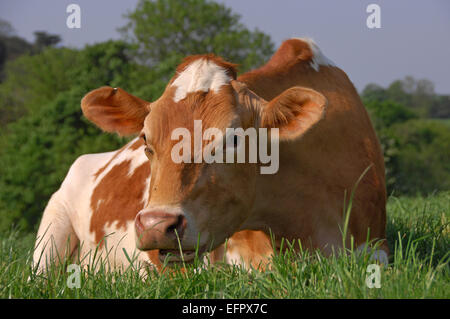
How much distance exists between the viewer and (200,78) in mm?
3613

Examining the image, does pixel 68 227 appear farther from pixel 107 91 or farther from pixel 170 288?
pixel 170 288

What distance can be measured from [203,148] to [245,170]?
393 mm

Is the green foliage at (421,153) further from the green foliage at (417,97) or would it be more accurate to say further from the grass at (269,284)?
the grass at (269,284)

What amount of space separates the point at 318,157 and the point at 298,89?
32.1 inches

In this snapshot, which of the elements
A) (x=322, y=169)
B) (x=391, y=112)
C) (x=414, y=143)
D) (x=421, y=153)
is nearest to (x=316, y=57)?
(x=322, y=169)

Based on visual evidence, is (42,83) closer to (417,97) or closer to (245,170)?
(245,170)

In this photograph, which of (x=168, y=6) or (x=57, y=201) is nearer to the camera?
(x=57, y=201)

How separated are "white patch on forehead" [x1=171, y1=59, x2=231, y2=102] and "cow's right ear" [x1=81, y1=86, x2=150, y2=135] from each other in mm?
514

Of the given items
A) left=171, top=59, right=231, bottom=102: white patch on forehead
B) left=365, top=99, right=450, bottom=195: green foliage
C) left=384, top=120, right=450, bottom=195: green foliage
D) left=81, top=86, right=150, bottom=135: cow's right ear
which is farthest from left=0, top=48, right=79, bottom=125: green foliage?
left=171, top=59, right=231, bottom=102: white patch on forehead

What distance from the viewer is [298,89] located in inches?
140

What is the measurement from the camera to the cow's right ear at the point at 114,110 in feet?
13.3

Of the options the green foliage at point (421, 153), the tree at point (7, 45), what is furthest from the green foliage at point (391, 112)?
the tree at point (7, 45)
